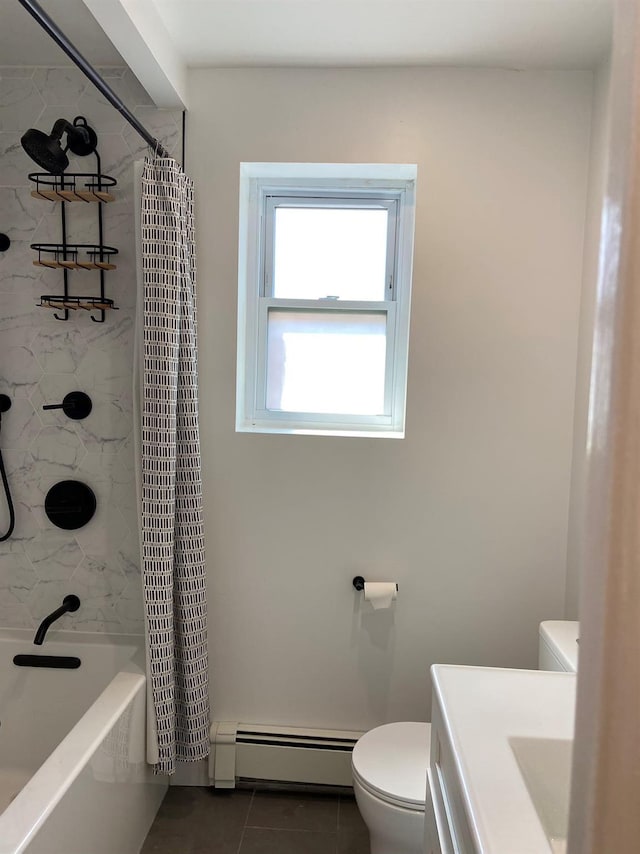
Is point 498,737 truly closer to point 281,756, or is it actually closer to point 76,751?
point 76,751

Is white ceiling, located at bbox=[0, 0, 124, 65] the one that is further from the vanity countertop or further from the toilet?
the toilet

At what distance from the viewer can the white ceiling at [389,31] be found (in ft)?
5.55

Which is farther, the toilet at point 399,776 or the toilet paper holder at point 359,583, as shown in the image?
the toilet paper holder at point 359,583

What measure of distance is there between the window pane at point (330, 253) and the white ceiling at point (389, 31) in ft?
1.71

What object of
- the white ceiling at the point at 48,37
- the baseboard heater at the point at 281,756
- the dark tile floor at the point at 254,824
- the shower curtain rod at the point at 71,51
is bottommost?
the dark tile floor at the point at 254,824

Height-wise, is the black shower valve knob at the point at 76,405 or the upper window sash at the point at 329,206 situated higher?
the upper window sash at the point at 329,206

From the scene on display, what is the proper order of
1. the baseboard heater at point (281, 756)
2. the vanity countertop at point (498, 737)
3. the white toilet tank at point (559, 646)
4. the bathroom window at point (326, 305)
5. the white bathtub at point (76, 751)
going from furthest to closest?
the bathroom window at point (326, 305), the baseboard heater at point (281, 756), the white toilet tank at point (559, 646), the white bathtub at point (76, 751), the vanity countertop at point (498, 737)

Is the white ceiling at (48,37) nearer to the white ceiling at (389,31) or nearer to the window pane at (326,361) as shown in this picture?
the white ceiling at (389,31)

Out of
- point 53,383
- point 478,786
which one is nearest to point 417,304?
point 53,383

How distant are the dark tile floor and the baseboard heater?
0.06 m

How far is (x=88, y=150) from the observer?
81.6 inches

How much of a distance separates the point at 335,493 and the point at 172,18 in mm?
1583

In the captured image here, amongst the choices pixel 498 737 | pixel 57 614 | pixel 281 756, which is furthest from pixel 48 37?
pixel 281 756

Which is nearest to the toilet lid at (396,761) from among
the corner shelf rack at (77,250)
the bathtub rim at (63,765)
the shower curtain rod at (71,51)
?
the bathtub rim at (63,765)
